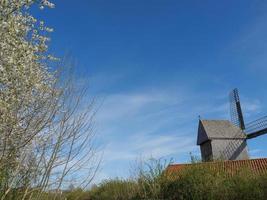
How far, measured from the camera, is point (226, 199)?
16.6m

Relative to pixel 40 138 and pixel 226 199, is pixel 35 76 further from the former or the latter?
pixel 226 199

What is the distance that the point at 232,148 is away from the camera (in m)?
48.4

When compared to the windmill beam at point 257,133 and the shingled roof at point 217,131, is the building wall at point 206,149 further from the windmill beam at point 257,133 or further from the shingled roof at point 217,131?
the windmill beam at point 257,133

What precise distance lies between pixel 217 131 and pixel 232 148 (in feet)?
9.15

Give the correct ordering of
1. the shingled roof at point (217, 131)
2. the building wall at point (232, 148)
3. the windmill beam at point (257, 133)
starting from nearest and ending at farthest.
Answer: the windmill beam at point (257, 133) → the building wall at point (232, 148) → the shingled roof at point (217, 131)

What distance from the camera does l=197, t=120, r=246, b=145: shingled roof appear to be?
4800 centimetres

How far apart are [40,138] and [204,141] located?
147ft

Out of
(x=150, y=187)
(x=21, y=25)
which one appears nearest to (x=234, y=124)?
(x=150, y=187)

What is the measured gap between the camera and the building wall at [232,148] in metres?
47.2

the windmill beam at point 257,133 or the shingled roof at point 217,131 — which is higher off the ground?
the shingled roof at point 217,131

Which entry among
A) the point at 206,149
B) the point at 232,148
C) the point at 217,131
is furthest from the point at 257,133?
the point at 206,149

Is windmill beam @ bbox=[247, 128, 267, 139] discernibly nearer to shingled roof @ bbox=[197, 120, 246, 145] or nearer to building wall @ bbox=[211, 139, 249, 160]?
shingled roof @ bbox=[197, 120, 246, 145]

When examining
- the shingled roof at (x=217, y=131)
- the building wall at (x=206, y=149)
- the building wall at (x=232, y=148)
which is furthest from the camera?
the shingled roof at (x=217, y=131)

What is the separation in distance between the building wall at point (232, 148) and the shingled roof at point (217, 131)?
52 centimetres
